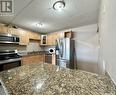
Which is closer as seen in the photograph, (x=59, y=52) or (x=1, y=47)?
(x=1, y=47)

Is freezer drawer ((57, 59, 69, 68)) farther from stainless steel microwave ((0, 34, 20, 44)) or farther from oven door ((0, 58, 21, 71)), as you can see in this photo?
stainless steel microwave ((0, 34, 20, 44))

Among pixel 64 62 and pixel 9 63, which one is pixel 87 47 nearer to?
pixel 64 62

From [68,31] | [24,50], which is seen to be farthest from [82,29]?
[24,50]

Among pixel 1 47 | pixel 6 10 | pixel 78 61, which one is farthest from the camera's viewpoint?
pixel 78 61

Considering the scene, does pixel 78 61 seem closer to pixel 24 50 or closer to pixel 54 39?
pixel 54 39

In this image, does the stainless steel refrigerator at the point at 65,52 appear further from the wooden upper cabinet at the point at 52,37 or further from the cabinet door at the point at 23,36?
the cabinet door at the point at 23,36

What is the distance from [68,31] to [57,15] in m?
1.79

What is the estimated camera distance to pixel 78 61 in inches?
211

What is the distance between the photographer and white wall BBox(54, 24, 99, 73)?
4879mm

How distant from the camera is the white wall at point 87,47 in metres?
4.88

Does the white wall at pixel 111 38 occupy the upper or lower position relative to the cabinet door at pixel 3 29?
lower

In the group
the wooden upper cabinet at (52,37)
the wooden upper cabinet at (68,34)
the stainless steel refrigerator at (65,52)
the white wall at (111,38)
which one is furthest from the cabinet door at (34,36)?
the white wall at (111,38)

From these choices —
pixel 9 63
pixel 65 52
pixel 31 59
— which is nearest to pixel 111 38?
pixel 9 63

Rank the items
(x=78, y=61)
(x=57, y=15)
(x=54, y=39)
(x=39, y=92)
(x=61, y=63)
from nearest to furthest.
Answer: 1. (x=39, y=92)
2. (x=57, y=15)
3. (x=61, y=63)
4. (x=78, y=61)
5. (x=54, y=39)
